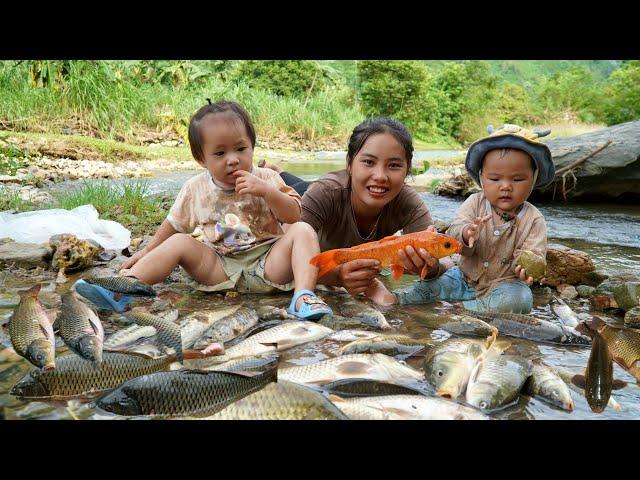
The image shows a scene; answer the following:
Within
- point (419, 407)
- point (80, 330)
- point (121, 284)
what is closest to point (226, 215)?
point (121, 284)

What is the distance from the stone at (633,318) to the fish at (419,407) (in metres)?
1.96

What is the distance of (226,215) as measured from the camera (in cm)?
434

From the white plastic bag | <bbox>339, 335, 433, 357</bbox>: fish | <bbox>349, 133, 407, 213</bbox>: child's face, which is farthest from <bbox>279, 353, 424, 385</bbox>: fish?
the white plastic bag

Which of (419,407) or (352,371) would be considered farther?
(352,371)

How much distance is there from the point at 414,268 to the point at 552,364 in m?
1.21

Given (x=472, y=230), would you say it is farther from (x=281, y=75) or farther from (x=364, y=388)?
(x=281, y=75)

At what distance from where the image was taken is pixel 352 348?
290 centimetres

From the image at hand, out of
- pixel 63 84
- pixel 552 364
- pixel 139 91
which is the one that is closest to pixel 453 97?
pixel 139 91

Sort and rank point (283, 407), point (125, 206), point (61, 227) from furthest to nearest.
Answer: point (125, 206) → point (61, 227) → point (283, 407)

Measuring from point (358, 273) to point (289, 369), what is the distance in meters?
1.46

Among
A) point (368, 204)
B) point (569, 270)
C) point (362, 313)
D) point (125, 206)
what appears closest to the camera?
point (362, 313)

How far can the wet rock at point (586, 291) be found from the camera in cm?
436

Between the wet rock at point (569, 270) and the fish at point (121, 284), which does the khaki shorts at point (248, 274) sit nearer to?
the fish at point (121, 284)

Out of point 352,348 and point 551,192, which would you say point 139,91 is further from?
point 352,348
